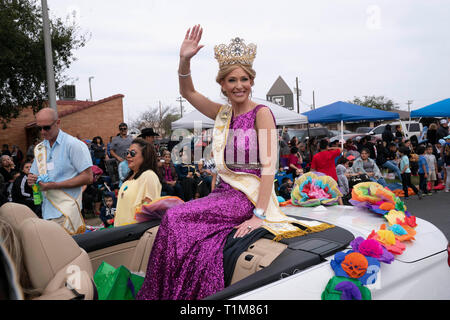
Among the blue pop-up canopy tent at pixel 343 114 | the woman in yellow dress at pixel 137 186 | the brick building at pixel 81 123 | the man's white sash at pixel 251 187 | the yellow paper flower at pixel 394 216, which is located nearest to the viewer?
the man's white sash at pixel 251 187

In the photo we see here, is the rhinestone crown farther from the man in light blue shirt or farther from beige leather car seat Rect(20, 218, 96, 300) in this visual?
the man in light blue shirt

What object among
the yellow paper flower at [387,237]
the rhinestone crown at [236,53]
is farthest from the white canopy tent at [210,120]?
the yellow paper flower at [387,237]

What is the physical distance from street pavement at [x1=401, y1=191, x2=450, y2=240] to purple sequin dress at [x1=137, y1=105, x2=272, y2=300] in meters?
4.97

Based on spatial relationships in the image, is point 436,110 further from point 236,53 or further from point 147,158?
point 236,53

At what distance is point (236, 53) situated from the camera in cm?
227

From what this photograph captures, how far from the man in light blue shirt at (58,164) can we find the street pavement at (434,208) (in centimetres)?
538

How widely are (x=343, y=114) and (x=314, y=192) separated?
966cm

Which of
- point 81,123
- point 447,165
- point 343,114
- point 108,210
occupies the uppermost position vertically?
point 81,123

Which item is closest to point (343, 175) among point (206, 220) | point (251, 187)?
point (251, 187)

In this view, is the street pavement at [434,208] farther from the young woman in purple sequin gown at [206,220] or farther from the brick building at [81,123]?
the brick building at [81,123]

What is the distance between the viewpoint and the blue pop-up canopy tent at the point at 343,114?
1198cm

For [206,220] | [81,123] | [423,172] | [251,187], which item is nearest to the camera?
[206,220]

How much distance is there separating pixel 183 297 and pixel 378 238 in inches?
40.5
